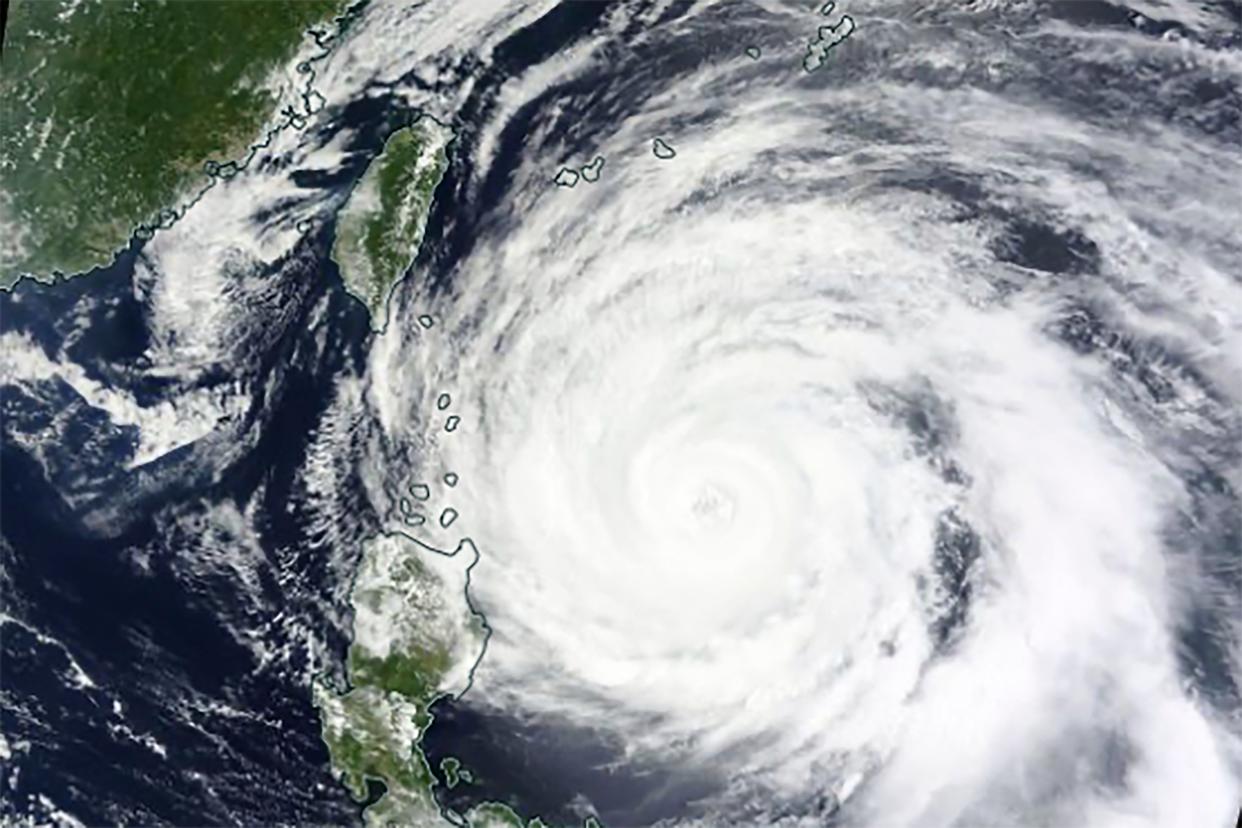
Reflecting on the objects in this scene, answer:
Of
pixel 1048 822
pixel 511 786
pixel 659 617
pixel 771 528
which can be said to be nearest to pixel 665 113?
pixel 771 528

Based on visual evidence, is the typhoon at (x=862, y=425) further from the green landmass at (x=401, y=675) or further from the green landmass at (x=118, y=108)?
the green landmass at (x=118, y=108)

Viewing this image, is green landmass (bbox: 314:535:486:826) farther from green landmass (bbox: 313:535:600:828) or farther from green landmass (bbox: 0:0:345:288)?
green landmass (bbox: 0:0:345:288)

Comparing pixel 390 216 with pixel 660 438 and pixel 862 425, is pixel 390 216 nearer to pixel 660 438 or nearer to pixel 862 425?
pixel 660 438

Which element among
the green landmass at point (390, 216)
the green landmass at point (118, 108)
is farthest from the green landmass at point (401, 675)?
the green landmass at point (118, 108)

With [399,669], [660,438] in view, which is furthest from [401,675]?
[660,438]

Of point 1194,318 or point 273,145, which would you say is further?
point 273,145

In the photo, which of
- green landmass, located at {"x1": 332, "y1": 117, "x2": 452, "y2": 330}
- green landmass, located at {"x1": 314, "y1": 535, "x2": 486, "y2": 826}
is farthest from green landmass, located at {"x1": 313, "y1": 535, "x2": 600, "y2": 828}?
green landmass, located at {"x1": 332, "y1": 117, "x2": 452, "y2": 330}

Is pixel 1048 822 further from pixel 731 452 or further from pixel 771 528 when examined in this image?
pixel 731 452
